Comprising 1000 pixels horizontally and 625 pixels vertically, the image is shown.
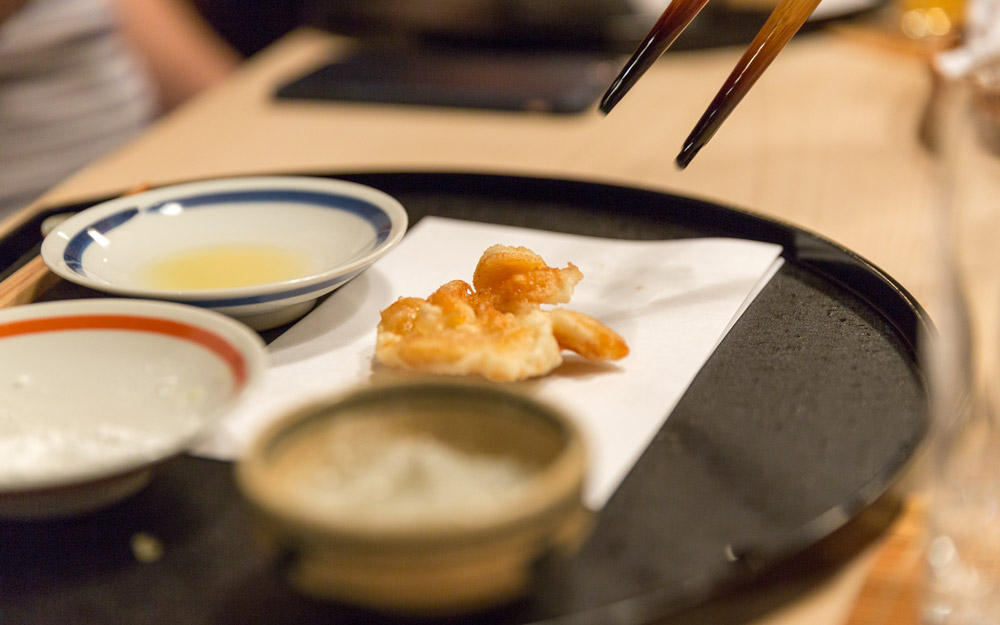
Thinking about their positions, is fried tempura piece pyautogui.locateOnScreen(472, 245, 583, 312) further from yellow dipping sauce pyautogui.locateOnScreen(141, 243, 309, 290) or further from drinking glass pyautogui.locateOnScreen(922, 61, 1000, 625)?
drinking glass pyautogui.locateOnScreen(922, 61, 1000, 625)

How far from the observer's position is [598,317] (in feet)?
3.39

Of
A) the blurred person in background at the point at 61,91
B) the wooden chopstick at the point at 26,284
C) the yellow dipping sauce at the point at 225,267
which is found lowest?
the blurred person in background at the point at 61,91

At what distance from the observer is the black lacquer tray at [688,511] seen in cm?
64

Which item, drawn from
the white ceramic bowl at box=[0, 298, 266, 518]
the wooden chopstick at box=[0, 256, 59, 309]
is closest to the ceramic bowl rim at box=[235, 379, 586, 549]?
the white ceramic bowl at box=[0, 298, 266, 518]

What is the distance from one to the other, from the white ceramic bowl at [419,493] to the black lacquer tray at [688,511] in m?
0.05

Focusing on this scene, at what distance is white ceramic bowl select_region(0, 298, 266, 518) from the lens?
2.24 feet

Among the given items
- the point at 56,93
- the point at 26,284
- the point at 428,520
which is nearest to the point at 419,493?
the point at 428,520

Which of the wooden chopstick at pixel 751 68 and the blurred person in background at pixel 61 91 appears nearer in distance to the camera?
the wooden chopstick at pixel 751 68

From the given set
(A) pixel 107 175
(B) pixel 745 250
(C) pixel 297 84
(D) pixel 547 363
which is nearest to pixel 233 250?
(D) pixel 547 363

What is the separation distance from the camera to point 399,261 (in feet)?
3.90

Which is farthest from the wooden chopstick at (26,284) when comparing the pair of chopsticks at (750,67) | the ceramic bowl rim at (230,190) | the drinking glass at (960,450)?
the drinking glass at (960,450)

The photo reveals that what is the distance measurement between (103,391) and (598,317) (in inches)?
19.9

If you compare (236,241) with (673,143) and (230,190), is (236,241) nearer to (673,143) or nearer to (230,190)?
(230,190)

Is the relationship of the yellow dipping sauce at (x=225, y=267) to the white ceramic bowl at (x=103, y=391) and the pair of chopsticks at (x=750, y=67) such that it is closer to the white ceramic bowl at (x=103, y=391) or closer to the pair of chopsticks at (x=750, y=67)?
the white ceramic bowl at (x=103, y=391)
